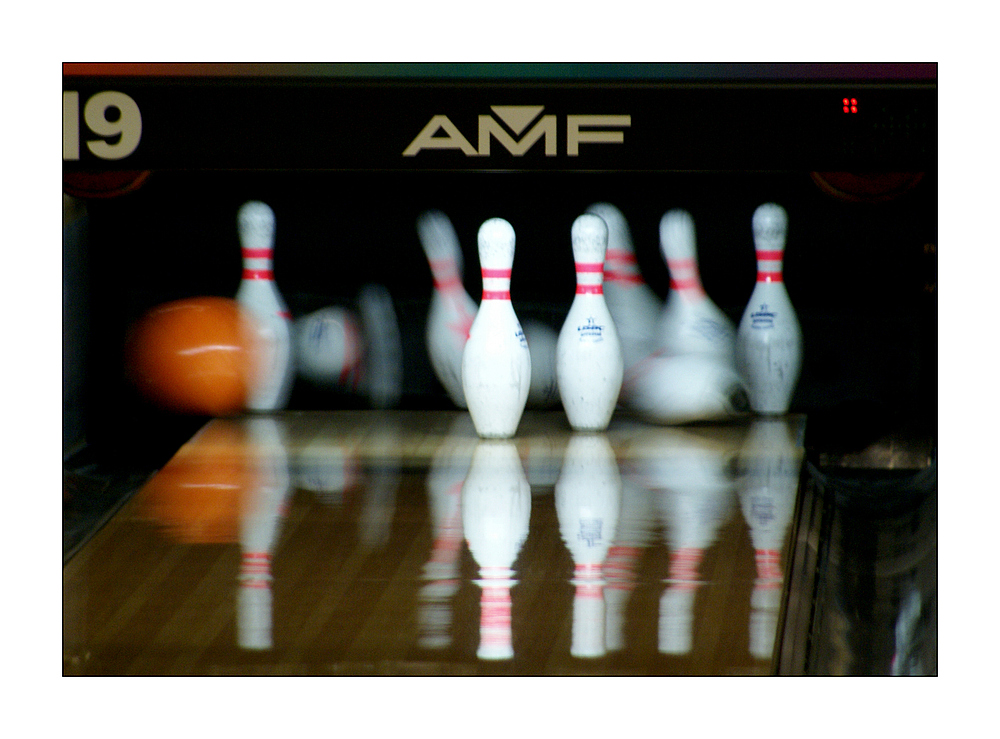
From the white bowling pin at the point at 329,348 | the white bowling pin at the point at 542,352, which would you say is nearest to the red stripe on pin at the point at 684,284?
the white bowling pin at the point at 542,352

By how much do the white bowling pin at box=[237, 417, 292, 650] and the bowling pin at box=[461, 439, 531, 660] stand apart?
38 cm

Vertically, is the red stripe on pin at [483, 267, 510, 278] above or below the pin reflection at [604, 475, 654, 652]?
above

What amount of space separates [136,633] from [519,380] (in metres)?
1.44

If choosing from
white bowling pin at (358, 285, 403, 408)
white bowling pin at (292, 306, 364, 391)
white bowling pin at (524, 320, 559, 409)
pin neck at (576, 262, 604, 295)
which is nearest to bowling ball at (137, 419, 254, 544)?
white bowling pin at (292, 306, 364, 391)

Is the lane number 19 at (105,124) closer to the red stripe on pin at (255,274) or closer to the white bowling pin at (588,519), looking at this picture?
the red stripe on pin at (255,274)

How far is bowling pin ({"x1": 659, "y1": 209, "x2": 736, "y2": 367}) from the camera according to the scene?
3664mm

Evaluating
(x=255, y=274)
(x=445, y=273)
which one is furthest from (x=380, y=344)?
(x=255, y=274)

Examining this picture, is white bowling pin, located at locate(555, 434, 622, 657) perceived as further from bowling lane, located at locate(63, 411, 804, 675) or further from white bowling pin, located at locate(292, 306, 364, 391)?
white bowling pin, located at locate(292, 306, 364, 391)

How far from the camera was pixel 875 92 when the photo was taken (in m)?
2.84

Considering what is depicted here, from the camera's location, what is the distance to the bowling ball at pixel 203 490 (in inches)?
109

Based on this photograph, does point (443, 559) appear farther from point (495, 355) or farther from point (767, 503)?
point (495, 355)

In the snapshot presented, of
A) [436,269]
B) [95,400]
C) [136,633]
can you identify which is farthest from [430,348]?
[136,633]

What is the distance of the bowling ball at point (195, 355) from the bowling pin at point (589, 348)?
846mm

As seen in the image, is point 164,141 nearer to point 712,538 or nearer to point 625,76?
point 625,76
